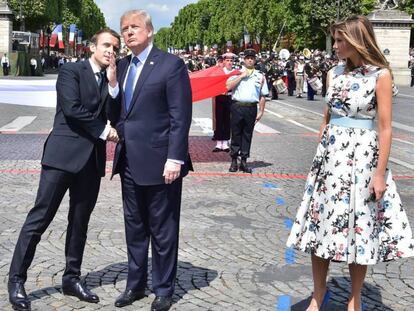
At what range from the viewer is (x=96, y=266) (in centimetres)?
551

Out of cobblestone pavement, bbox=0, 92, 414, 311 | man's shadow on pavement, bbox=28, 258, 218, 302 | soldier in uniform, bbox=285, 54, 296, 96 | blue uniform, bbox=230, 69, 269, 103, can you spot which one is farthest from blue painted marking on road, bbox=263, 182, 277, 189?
soldier in uniform, bbox=285, 54, 296, 96

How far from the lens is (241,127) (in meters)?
10.4

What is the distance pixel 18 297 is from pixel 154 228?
1.01 metres

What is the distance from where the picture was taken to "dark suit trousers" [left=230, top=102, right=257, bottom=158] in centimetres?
1023

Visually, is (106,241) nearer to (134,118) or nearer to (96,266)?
(96,266)

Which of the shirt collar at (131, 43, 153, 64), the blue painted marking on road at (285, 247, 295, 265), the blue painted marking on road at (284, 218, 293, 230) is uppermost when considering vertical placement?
the shirt collar at (131, 43, 153, 64)

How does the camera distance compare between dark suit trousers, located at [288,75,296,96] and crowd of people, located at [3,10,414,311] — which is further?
dark suit trousers, located at [288,75,296,96]

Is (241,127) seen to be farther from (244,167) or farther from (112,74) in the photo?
(112,74)

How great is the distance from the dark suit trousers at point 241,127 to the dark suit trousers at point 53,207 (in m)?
5.70

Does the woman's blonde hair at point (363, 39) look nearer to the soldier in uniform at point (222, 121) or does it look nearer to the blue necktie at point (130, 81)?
the blue necktie at point (130, 81)

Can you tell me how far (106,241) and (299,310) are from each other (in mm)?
2300

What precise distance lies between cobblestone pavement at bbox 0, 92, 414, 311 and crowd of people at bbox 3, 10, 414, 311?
25 cm

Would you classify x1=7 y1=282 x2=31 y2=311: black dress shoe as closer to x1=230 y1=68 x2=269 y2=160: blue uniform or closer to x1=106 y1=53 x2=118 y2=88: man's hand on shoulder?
x1=106 y1=53 x2=118 y2=88: man's hand on shoulder

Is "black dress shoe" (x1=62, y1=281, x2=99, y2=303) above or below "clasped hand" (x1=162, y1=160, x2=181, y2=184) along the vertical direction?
below
